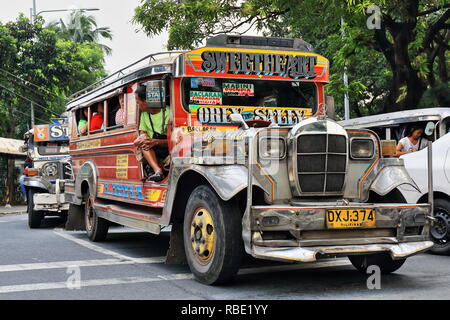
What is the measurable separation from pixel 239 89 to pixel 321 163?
1.91 metres

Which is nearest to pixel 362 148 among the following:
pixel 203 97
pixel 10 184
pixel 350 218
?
pixel 350 218

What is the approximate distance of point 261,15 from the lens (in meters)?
14.5

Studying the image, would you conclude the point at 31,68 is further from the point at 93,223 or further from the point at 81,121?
the point at 93,223

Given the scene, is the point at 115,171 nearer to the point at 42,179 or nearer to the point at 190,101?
the point at 190,101

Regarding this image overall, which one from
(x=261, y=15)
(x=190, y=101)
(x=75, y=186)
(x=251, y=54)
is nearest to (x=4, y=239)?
(x=75, y=186)

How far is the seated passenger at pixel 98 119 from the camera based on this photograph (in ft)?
33.1

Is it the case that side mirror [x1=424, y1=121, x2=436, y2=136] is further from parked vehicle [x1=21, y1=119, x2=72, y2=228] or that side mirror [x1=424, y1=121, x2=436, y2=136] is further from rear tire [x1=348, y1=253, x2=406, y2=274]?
parked vehicle [x1=21, y1=119, x2=72, y2=228]

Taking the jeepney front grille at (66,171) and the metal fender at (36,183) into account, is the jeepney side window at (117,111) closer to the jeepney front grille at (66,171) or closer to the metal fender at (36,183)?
the metal fender at (36,183)

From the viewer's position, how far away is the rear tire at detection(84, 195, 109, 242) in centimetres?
1020

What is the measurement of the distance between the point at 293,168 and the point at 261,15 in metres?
9.41

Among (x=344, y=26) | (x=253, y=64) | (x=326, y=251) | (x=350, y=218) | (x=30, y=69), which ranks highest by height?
(x=30, y=69)

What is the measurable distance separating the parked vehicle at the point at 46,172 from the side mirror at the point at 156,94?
6.07m

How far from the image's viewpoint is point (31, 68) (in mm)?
26219

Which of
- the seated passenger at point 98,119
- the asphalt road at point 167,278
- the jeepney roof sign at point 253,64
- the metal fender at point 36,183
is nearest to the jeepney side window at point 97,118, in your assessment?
the seated passenger at point 98,119
